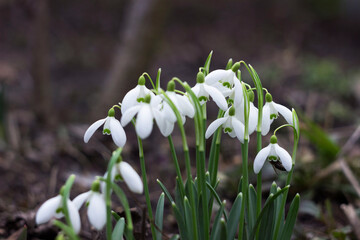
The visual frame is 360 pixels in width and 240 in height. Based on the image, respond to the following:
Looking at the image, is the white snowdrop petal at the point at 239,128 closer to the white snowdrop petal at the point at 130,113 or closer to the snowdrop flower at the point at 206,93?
the snowdrop flower at the point at 206,93

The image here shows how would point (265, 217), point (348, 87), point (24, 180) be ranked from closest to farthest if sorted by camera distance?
point (265, 217) < point (24, 180) < point (348, 87)

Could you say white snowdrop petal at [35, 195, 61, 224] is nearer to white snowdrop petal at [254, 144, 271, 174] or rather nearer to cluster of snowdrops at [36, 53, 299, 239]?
cluster of snowdrops at [36, 53, 299, 239]

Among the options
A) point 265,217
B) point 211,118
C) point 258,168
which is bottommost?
point 211,118

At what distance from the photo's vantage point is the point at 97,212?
2.98ft

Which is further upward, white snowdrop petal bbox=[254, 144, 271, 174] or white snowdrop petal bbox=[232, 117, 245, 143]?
white snowdrop petal bbox=[232, 117, 245, 143]

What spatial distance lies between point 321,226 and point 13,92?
3.76 m

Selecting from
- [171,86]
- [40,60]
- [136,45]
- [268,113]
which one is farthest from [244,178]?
[40,60]

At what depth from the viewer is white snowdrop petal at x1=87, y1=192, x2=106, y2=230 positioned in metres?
0.90

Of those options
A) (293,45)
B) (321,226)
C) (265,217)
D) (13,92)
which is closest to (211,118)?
(321,226)

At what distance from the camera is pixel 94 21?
697cm

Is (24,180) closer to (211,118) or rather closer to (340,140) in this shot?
(211,118)

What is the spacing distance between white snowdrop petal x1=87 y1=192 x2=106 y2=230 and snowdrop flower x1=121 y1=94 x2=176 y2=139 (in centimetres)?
17

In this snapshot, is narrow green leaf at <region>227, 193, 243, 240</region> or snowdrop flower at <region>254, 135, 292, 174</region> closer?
snowdrop flower at <region>254, 135, 292, 174</region>

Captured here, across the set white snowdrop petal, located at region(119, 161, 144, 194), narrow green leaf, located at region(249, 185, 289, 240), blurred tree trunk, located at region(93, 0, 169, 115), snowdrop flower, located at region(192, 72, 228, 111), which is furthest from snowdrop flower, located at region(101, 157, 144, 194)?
blurred tree trunk, located at region(93, 0, 169, 115)
